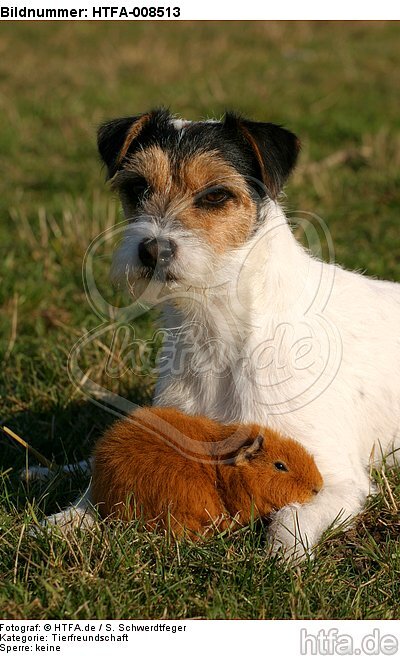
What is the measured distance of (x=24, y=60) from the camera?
17.2 metres

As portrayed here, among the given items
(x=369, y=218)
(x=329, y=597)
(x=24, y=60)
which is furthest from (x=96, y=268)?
(x=24, y=60)

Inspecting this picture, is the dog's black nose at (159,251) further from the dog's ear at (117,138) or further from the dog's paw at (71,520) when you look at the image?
the dog's paw at (71,520)

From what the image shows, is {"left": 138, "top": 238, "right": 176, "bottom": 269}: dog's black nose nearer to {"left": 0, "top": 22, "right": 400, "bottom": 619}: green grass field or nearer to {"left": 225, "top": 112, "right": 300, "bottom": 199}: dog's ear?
{"left": 225, "top": 112, "right": 300, "bottom": 199}: dog's ear

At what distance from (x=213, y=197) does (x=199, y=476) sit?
1.63 m

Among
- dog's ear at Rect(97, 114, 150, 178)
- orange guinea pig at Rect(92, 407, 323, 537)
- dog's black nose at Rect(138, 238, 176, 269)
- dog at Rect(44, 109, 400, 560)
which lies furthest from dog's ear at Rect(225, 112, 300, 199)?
orange guinea pig at Rect(92, 407, 323, 537)

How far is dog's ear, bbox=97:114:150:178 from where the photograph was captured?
5.64m

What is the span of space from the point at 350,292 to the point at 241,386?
1152 mm

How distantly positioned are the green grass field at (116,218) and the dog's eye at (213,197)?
6.17 ft

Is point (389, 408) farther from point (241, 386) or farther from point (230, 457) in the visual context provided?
point (230, 457)

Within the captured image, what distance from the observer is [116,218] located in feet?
32.7

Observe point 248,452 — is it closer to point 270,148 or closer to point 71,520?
point 71,520

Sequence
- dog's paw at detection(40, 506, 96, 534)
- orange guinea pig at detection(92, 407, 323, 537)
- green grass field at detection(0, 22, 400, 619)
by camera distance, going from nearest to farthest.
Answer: green grass field at detection(0, 22, 400, 619) → orange guinea pig at detection(92, 407, 323, 537) → dog's paw at detection(40, 506, 96, 534)

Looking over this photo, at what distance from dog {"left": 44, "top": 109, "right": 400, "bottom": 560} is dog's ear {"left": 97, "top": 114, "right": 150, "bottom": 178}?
12 mm

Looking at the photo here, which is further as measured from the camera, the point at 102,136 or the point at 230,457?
the point at 102,136
